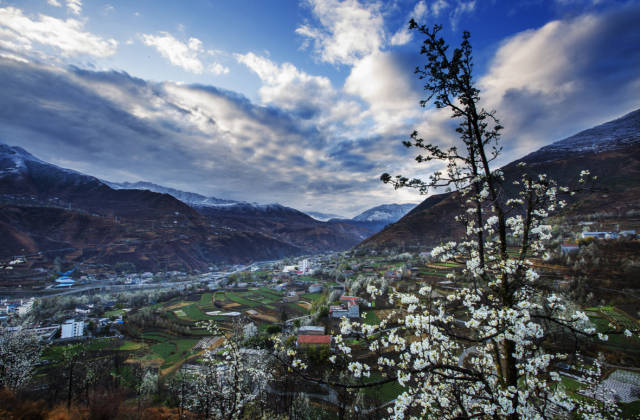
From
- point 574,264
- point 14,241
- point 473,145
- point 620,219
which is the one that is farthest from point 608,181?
point 14,241

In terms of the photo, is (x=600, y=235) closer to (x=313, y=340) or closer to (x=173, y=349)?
(x=313, y=340)

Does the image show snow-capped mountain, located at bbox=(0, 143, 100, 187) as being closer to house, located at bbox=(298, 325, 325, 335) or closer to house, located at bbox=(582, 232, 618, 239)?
house, located at bbox=(298, 325, 325, 335)

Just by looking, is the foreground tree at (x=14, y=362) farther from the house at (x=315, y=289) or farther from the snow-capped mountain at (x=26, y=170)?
the snow-capped mountain at (x=26, y=170)

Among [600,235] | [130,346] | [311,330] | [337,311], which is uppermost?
[600,235]

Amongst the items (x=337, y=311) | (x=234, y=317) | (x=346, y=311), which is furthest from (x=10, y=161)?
(x=346, y=311)

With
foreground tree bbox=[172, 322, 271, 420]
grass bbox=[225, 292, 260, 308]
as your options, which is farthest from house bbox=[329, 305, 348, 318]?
grass bbox=[225, 292, 260, 308]

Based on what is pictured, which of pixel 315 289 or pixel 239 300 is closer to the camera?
pixel 239 300

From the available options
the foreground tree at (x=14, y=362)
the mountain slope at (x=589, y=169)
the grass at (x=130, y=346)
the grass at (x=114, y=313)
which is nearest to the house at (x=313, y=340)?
the foreground tree at (x=14, y=362)
